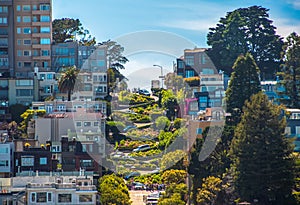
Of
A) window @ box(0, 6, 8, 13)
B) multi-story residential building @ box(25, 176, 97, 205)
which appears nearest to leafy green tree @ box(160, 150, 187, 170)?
multi-story residential building @ box(25, 176, 97, 205)

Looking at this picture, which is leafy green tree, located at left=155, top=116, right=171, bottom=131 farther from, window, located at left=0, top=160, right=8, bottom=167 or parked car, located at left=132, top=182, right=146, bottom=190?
window, located at left=0, top=160, right=8, bottom=167

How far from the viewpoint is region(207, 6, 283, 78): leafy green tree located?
7506 centimetres

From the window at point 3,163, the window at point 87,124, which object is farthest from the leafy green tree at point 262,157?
the window at point 87,124

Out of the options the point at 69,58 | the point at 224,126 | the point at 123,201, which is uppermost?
the point at 69,58

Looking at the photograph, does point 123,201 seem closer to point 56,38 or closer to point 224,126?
point 224,126

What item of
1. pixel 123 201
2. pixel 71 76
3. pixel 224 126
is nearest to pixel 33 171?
pixel 123 201

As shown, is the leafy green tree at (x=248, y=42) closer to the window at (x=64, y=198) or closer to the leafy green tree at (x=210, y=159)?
the leafy green tree at (x=210, y=159)

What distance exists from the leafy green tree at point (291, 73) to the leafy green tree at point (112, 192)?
1832 centimetres

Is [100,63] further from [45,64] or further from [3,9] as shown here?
[3,9]

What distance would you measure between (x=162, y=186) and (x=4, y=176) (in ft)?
31.5

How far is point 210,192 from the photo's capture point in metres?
49.1

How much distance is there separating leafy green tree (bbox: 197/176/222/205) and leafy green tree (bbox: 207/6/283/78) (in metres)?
26.5

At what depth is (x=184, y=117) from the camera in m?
67.8

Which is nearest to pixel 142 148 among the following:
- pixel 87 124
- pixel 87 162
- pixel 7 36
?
pixel 87 124
